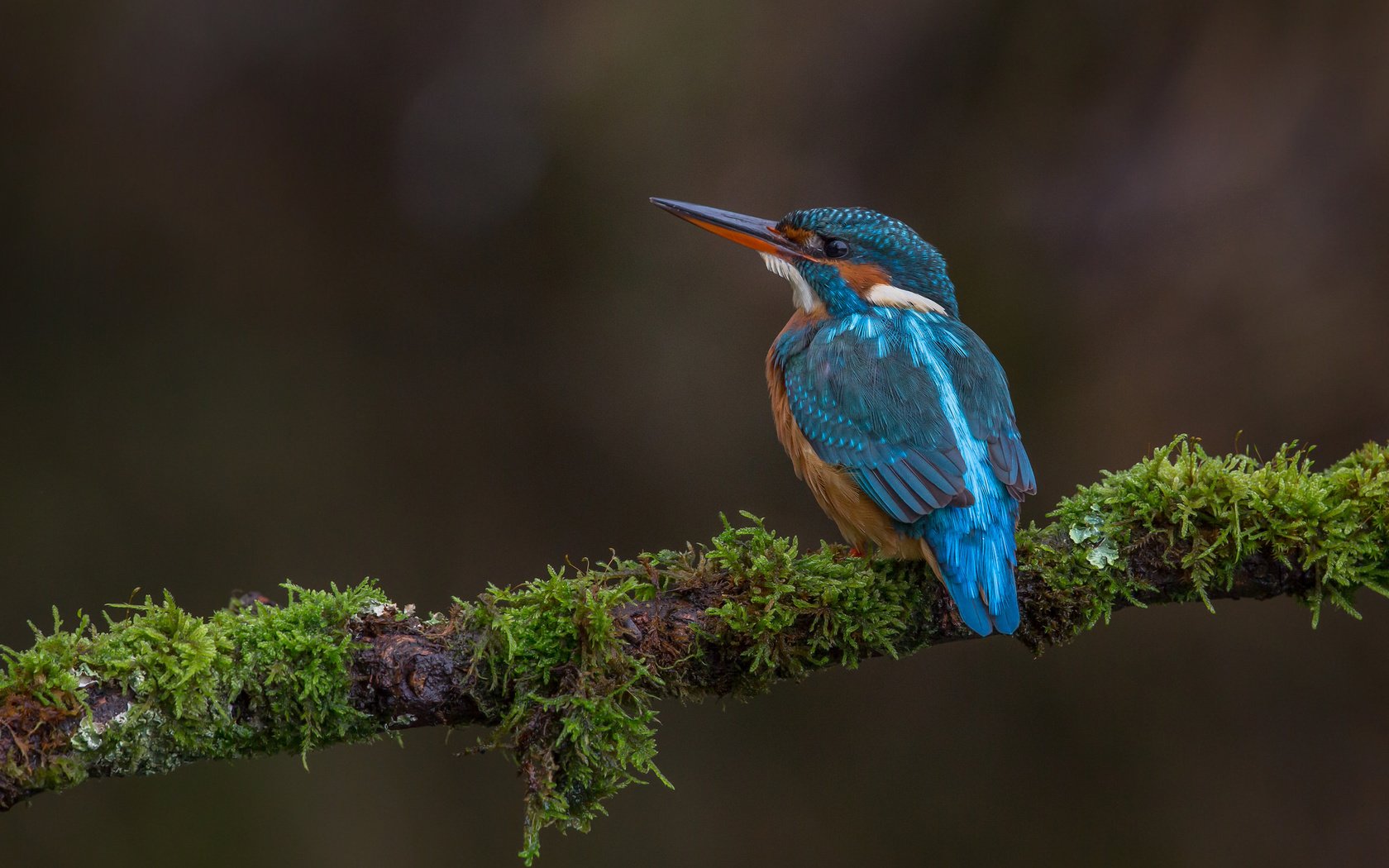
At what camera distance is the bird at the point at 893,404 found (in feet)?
8.20

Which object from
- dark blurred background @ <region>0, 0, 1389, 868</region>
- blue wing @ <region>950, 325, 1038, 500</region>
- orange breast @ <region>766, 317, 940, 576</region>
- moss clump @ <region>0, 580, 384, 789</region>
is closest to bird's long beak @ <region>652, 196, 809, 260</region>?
orange breast @ <region>766, 317, 940, 576</region>

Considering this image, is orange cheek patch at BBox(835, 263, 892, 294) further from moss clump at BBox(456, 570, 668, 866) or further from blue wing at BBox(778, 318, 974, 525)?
moss clump at BBox(456, 570, 668, 866)

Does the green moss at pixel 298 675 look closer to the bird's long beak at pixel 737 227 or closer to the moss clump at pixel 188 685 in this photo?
the moss clump at pixel 188 685

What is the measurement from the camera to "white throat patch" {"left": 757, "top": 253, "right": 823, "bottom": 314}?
137 inches

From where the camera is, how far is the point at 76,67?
458 centimetres

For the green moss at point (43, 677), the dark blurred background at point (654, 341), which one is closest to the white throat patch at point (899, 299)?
the dark blurred background at point (654, 341)

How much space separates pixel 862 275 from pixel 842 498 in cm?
84

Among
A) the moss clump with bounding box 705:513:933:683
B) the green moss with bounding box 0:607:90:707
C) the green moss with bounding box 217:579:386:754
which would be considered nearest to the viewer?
the green moss with bounding box 0:607:90:707

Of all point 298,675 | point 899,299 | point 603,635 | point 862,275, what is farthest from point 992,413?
point 298,675

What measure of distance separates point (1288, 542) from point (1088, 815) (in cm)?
255

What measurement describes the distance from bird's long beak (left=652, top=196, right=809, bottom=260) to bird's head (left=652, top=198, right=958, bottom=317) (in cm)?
1

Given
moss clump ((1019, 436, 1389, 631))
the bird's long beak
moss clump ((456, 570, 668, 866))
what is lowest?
moss clump ((456, 570, 668, 866))

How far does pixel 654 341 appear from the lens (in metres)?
4.64

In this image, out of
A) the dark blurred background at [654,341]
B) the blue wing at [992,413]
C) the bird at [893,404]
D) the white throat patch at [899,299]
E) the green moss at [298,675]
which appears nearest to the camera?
the green moss at [298,675]
